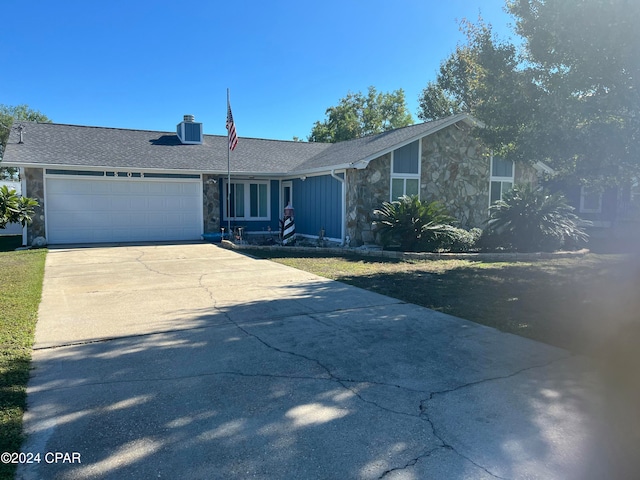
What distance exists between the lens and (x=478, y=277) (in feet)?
31.0

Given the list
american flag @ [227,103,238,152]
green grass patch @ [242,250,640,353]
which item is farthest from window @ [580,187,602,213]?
american flag @ [227,103,238,152]

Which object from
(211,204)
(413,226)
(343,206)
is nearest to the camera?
(413,226)

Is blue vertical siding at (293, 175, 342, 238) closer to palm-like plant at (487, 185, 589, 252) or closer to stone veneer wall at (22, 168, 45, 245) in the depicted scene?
palm-like plant at (487, 185, 589, 252)

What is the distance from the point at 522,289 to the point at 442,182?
7.80 metres

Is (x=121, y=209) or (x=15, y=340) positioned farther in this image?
(x=121, y=209)

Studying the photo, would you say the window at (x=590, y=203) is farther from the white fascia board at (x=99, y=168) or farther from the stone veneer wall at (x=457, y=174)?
the white fascia board at (x=99, y=168)

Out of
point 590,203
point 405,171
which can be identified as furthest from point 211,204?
point 590,203

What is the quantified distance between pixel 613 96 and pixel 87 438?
27.6ft

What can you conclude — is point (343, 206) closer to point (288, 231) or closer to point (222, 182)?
point (288, 231)

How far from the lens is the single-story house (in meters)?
14.3

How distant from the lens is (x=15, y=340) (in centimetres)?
498

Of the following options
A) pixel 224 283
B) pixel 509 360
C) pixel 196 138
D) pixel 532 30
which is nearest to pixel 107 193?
pixel 196 138

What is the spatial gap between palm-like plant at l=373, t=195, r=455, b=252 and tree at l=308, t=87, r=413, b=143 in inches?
955

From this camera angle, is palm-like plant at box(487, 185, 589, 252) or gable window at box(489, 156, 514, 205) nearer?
palm-like plant at box(487, 185, 589, 252)
